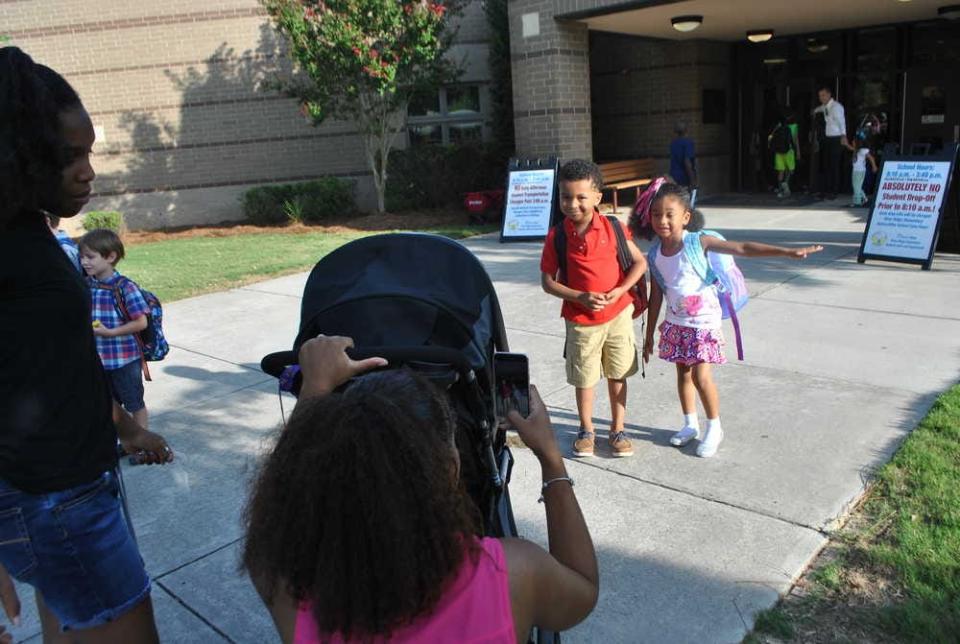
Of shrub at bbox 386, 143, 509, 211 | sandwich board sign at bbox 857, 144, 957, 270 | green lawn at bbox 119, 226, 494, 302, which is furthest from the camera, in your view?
shrub at bbox 386, 143, 509, 211

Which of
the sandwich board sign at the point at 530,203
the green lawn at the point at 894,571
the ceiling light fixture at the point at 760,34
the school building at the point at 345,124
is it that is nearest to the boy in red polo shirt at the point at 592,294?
the green lawn at the point at 894,571

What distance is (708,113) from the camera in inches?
648

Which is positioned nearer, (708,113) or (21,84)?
(21,84)

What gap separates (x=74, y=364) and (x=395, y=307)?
967 millimetres

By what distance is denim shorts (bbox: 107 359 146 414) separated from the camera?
4.30 meters

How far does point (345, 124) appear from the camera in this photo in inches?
670

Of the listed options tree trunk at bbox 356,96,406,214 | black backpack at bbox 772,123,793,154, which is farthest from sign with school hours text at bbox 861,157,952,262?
tree trunk at bbox 356,96,406,214

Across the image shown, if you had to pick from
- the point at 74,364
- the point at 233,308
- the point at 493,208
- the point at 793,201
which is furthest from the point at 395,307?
the point at 793,201

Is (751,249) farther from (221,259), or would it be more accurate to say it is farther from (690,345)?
(221,259)

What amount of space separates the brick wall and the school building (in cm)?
3

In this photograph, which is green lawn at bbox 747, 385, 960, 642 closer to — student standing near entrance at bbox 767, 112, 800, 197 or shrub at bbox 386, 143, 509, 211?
student standing near entrance at bbox 767, 112, 800, 197

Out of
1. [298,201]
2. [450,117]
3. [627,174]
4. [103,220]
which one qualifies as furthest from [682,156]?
[103,220]

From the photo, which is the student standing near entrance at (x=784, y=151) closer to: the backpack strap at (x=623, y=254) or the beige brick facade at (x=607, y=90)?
the beige brick facade at (x=607, y=90)

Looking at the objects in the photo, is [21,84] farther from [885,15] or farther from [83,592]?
[885,15]
